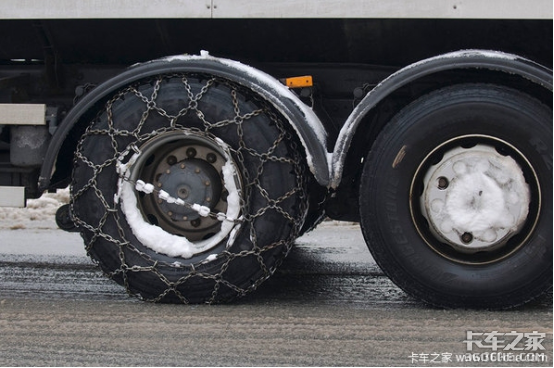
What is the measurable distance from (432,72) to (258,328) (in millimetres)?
1387

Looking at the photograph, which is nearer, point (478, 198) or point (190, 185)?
point (478, 198)

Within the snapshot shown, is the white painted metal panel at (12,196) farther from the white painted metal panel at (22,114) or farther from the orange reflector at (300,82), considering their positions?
the orange reflector at (300,82)

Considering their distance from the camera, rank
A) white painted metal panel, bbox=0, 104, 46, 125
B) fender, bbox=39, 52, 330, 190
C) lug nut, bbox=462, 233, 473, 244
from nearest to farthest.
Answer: lug nut, bbox=462, 233, 473, 244 → fender, bbox=39, 52, 330, 190 → white painted metal panel, bbox=0, 104, 46, 125

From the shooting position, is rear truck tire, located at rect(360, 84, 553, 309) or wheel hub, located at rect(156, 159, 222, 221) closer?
rear truck tire, located at rect(360, 84, 553, 309)

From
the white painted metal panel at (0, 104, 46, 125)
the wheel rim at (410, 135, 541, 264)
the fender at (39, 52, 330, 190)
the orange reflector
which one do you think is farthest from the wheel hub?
the wheel rim at (410, 135, 541, 264)

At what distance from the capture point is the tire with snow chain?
462cm

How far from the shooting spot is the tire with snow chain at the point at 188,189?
15.2 ft

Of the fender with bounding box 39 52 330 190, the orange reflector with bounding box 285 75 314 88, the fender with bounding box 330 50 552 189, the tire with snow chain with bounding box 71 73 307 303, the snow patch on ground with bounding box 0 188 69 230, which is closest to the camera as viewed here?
the fender with bounding box 330 50 552 189

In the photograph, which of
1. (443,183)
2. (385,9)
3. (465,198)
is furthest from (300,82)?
(465,198)

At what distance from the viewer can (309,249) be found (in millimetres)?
7145

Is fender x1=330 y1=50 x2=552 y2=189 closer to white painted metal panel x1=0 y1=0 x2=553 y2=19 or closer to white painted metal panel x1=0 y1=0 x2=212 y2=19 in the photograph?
white painted metal panel x1=0 y1=0 x2=553 y2=19

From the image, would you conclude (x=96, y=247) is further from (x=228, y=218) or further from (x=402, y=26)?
(x=402, y=26)

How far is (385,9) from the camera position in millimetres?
4371

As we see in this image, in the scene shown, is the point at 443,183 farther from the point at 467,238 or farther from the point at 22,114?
the point at 22,114
